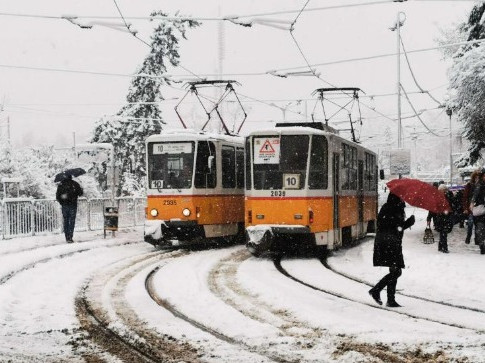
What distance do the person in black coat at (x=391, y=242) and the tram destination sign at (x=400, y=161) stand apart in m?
17.6

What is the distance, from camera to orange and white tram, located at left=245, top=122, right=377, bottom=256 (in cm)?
1564

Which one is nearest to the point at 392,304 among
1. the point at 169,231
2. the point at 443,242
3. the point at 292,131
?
the point at 292,131

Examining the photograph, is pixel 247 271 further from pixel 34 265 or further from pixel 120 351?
pixel 120 351

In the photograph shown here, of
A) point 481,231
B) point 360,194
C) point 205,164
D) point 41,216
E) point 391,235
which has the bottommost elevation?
point 481,231

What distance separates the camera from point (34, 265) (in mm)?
14227

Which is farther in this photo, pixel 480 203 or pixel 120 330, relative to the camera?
pixel 480 203

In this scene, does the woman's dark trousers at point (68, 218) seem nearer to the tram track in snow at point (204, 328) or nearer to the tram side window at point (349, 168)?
the tram side window at point (349, 168)

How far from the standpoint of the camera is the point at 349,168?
1822 centimetres

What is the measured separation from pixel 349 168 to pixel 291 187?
2.98m

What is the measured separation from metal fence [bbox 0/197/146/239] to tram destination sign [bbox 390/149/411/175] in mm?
→ 10119

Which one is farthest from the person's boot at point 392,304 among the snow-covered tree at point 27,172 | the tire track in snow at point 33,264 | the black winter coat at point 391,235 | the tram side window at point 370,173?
the snow-covered tree at point 27,172

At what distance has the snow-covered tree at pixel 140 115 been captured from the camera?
43688mm

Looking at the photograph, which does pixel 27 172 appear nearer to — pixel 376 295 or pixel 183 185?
pixel 183 185

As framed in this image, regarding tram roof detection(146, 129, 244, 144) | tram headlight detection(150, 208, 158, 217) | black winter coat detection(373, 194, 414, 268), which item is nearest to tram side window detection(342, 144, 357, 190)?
tram roof detection(146, 129, 244, 144)
